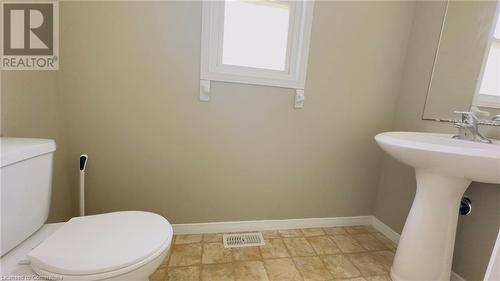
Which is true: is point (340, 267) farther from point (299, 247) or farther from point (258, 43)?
point (258, 43)

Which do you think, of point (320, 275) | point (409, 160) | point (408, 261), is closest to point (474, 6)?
point (409, 160)

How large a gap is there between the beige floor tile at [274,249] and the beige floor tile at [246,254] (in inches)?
1.5

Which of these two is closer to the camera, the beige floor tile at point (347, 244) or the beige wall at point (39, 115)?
the beige wall at point (39, 115)

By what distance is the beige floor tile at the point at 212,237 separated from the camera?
1.48 m

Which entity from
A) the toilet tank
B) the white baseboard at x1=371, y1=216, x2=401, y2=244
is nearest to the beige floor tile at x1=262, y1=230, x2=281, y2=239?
the white baseboard at x1=371, y1=216, x2=401, y2=244

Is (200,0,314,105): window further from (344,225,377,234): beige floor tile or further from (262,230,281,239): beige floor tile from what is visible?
(344,225,377,234): beige floor tile

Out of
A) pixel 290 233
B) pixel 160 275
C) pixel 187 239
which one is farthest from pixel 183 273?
pixel 290 233

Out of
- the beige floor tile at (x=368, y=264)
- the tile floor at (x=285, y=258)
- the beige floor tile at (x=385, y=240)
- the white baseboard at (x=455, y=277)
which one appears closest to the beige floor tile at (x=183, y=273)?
the tile floor at (x=285, y=258)

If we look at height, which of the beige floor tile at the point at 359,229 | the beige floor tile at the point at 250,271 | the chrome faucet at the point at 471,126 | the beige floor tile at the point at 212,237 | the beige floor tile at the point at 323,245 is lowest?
the beige floor tile at the point at 212,237

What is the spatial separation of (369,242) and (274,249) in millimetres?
723

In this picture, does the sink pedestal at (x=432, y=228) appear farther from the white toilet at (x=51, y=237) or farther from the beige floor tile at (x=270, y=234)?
the white toilet at (x=51, y=237)

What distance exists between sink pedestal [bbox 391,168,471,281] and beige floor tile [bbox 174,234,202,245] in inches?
47.9

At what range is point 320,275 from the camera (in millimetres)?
1249

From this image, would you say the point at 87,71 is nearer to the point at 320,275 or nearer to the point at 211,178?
the point at 211,178
